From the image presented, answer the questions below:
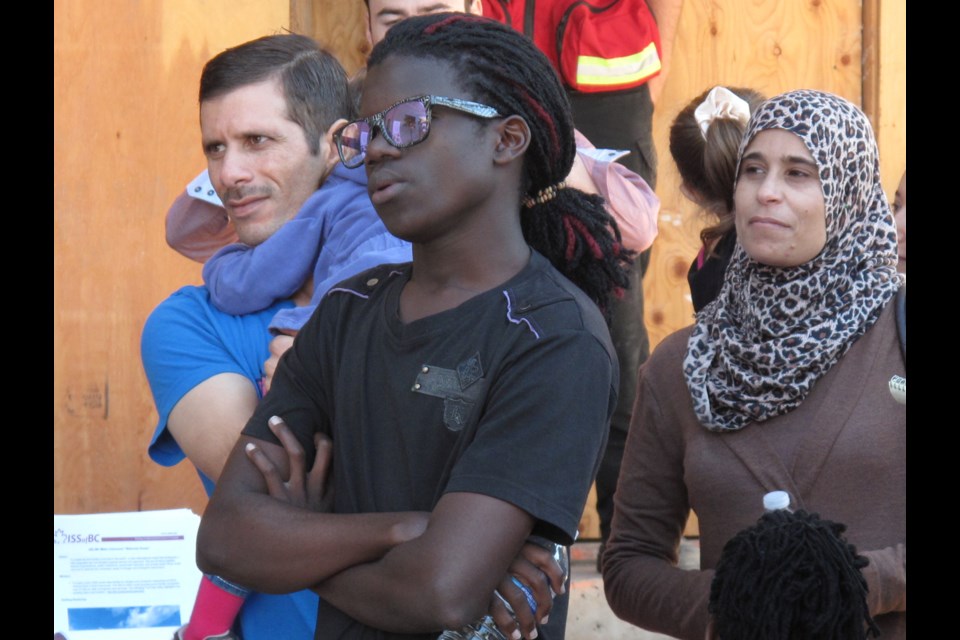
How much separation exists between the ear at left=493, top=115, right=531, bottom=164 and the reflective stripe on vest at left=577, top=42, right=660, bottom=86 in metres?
2.60

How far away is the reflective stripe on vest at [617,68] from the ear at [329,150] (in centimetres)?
193

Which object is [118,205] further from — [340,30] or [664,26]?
[664,26]

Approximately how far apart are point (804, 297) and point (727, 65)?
274cm

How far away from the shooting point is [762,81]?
5.44 meters

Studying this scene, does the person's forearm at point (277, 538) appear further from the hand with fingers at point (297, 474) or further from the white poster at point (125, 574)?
the white poster at point (125, 574)

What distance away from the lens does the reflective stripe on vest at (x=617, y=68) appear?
15.3 feet

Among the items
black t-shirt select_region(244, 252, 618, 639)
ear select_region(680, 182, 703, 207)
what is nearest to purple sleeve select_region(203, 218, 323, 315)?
black t-shirt select_region(244, 252, 618, 639)

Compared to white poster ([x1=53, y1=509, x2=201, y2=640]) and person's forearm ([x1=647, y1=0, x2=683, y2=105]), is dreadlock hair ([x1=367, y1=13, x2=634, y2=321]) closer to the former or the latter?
white poster ([x1=53, y1=509, x2=201, y2=640])

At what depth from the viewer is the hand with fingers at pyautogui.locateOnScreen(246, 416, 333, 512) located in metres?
A: 2.13

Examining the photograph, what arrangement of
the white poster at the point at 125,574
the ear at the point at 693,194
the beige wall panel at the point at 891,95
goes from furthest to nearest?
1. the beige wall panel at the point at 891,95
2. the ear at the point at 693,194
3. the white poster at the point at 125,574

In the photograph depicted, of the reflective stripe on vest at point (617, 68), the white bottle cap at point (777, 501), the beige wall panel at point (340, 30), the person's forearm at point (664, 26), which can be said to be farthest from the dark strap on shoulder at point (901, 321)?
the beige wall panel at point (340, 30)

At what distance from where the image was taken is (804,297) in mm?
2918

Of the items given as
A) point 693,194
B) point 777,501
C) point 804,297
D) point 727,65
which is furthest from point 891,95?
point 777,501
